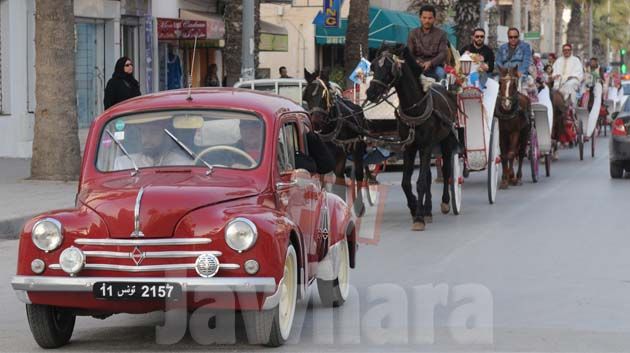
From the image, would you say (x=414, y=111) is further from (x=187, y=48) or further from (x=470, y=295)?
(x=187, y=48)

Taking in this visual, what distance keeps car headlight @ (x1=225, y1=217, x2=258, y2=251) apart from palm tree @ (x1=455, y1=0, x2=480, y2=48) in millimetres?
37876

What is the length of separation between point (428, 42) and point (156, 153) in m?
9.50

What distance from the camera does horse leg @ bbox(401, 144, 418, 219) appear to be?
17.8m

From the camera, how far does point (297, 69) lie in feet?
174

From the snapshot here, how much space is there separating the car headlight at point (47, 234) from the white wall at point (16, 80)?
20717 millimetres

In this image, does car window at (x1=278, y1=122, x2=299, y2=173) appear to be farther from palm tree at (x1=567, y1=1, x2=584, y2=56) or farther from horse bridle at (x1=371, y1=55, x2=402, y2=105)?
palm tree at (x1=567, y1=1, x2=584, y2=56)

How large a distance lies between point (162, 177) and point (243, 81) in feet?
55.8

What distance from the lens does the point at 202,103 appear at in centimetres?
1002

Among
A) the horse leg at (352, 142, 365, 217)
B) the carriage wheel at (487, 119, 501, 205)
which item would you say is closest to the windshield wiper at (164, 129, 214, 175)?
the horse leg at (352, 142, 365, 217)

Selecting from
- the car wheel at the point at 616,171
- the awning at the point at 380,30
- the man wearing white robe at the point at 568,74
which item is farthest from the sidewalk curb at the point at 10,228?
the awning at the point at 380,30

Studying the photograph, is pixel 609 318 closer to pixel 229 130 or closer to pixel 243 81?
pixel 229 130

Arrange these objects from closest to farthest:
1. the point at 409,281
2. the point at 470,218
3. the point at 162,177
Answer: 1. the point at 162,177
2. the point at 409,281
3. the point at 470,218

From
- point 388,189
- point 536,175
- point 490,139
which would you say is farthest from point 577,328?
point 536,175

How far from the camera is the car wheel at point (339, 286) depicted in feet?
35.7
